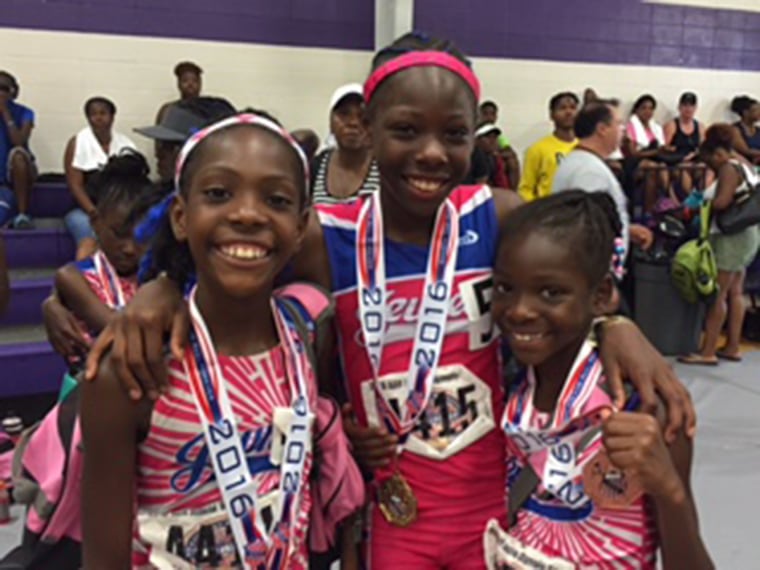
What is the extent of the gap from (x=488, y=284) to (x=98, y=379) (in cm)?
77

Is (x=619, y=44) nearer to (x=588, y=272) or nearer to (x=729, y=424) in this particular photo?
(x=729, y=424)

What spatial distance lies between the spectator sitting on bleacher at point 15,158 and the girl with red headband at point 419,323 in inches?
173

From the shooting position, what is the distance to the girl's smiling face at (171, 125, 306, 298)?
1192mm

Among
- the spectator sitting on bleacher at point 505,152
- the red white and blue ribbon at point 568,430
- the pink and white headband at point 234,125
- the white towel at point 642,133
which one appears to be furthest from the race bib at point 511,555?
the white towel at point 642,133

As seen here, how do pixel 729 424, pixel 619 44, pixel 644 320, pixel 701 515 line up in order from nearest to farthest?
pixel 701 515, pixel 729 424, pixel 644 320, pixel 619 44

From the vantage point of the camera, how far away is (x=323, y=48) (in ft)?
22.1

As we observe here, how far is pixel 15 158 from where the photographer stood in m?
5.15

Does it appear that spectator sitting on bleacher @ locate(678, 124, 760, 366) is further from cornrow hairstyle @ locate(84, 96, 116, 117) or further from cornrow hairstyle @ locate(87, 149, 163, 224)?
cornrow hairstyle @ locate(84, 96, 116, 117)

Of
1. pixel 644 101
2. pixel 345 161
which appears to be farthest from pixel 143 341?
pixel 644 101

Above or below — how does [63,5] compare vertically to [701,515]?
above

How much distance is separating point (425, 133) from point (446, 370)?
47cm

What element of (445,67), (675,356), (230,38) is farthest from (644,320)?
(445,67)

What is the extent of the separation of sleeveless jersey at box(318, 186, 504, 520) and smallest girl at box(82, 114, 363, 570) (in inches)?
8.6

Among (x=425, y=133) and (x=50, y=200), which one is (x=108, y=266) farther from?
(x=50, y=200)
